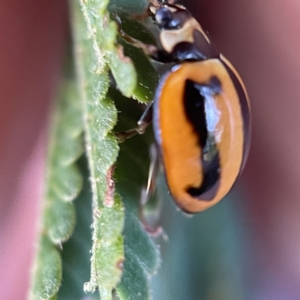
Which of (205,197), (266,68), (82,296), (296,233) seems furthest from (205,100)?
(296,233)

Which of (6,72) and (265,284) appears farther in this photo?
(265,284)

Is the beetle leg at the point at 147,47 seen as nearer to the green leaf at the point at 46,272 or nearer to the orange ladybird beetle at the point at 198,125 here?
the orange ladybird beetle at the point at 198,125

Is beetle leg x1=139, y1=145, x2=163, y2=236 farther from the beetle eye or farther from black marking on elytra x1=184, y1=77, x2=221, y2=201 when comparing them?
the beetle eye

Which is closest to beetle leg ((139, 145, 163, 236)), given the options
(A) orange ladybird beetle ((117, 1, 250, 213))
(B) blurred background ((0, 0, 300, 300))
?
(A) orange ladybird beetle ((117, 1, 250, 213))

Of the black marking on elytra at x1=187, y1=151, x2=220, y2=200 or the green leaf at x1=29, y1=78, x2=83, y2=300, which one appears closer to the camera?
the green leaf at x1=29, y1=78, x2=83, y2=300

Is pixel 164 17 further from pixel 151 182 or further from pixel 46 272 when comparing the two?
pixel 46 272

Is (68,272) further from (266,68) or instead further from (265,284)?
(265,284)

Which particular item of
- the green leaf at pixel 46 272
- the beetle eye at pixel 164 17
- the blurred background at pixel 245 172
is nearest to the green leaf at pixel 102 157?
the green leaf at pixel 46 272
